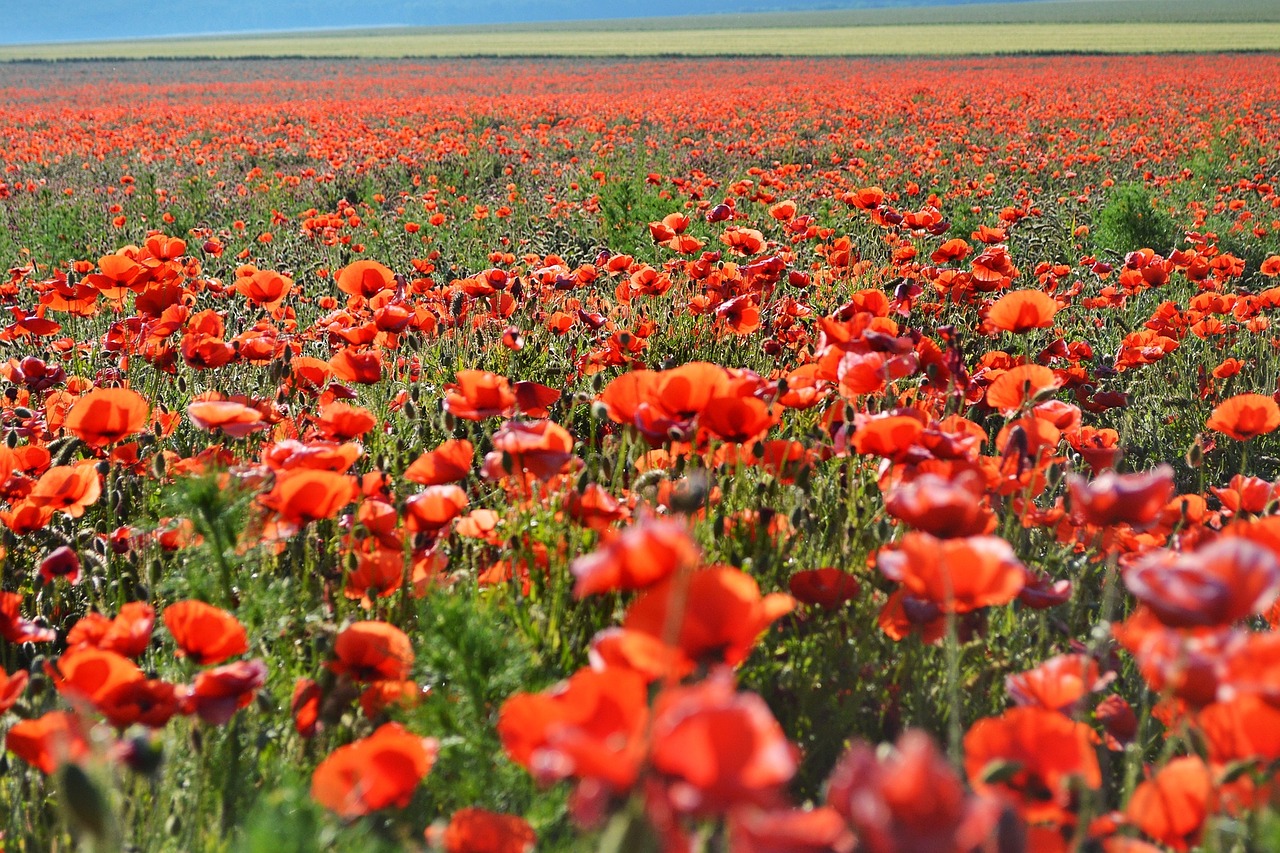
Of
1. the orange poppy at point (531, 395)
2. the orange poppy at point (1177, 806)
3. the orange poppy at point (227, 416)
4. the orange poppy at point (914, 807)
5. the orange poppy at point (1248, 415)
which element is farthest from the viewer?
the orange poppy at point (531, 395)

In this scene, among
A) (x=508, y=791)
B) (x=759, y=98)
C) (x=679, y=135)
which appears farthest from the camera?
(x=759, y=98)

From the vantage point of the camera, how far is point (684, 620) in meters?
0.85

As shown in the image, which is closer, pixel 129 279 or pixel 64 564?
pixel 64 564

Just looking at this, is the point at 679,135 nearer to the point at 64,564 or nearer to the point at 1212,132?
the point at 1212,132

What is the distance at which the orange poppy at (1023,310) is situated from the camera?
7.12 ft

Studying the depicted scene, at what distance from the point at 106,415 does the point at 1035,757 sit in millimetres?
1691

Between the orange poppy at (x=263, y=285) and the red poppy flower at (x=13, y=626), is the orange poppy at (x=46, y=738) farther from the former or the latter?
the orange poppy at (x=263, y=285)

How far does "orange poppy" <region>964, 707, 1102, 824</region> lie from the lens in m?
0.95

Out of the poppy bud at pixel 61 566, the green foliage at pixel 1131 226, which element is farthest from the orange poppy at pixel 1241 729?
the green foliage at pixel 1131 226

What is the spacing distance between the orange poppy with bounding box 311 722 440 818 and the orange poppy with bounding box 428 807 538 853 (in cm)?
6

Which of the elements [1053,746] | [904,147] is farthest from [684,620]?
[904,147]

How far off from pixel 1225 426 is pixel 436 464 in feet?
5.26

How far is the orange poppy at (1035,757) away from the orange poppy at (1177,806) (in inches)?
1.8

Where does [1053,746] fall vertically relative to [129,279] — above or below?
below
